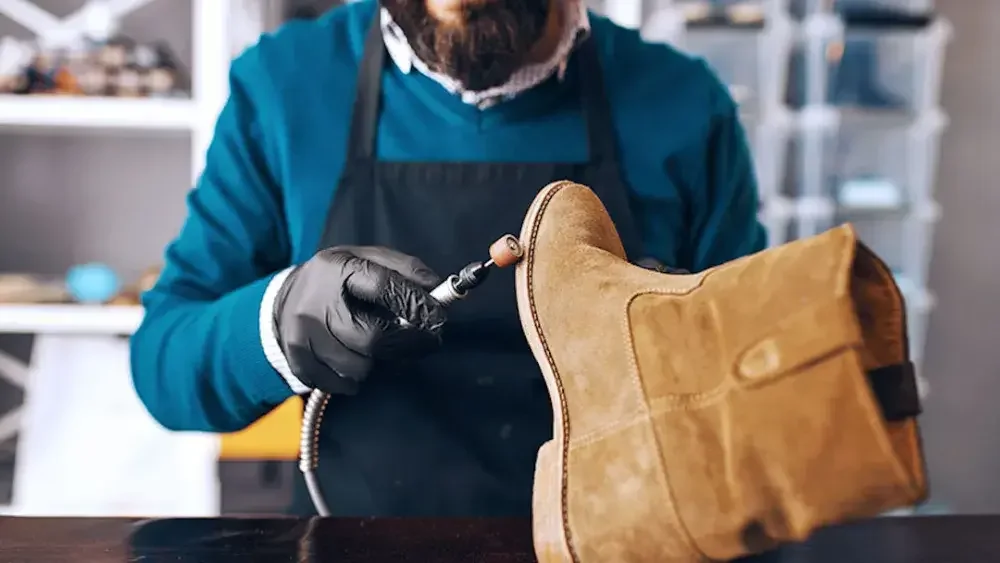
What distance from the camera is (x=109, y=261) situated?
1571 mm

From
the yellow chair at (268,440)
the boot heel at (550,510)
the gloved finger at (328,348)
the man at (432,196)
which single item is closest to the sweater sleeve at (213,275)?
the man at (432,196)

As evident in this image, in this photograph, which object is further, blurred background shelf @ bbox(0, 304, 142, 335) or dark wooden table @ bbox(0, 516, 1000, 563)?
blurred background shelf @ bbox(0, 304, 142, 335)

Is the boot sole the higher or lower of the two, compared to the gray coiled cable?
higher

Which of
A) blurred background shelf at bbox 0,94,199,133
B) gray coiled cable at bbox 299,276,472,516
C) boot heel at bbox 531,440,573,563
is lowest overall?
gray coiled cable at bbox 299,276,472,516

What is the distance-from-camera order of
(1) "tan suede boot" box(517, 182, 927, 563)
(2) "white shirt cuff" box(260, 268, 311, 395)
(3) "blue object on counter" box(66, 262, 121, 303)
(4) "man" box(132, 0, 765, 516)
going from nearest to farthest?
A: 1. (1) "tan suede boot" box(517, 182, 927, 563)
2. (2) "white shirt cuff" box(260, 268, 311, 395)
3. (4) "man" box(132, 0, 765, 516)
4. (3) "blue object on counter" box(66, 262, 121, 303)

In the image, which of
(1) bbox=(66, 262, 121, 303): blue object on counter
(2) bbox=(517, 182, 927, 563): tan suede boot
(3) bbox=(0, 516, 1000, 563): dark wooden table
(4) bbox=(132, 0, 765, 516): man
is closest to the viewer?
(2) bbox=(517, 182, 927, 563): tan suede boot

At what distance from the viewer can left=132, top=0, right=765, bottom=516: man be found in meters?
0.73

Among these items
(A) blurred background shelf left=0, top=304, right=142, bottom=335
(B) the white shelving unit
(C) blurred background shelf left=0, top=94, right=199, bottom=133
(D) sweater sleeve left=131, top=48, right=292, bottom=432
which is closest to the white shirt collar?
(D) sweater sleeve left=131, top=48, right=292, bottom=432

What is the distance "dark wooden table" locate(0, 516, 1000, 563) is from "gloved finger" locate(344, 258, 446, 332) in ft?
0.48

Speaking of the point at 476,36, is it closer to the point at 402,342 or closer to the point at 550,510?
the point at 402,342

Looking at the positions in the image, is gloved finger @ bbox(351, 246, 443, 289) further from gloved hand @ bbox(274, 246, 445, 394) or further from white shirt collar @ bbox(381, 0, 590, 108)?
white shirt collar @ bbox(381, 0, 590, 108)

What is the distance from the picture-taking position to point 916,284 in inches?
64.9

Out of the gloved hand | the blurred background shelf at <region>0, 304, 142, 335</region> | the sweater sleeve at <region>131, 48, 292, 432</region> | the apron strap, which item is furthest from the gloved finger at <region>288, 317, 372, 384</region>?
the blurred background shelf at <region>0, 304, 142, 335</region>

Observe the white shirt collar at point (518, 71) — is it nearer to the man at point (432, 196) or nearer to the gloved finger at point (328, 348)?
the man at point (432, 196)
